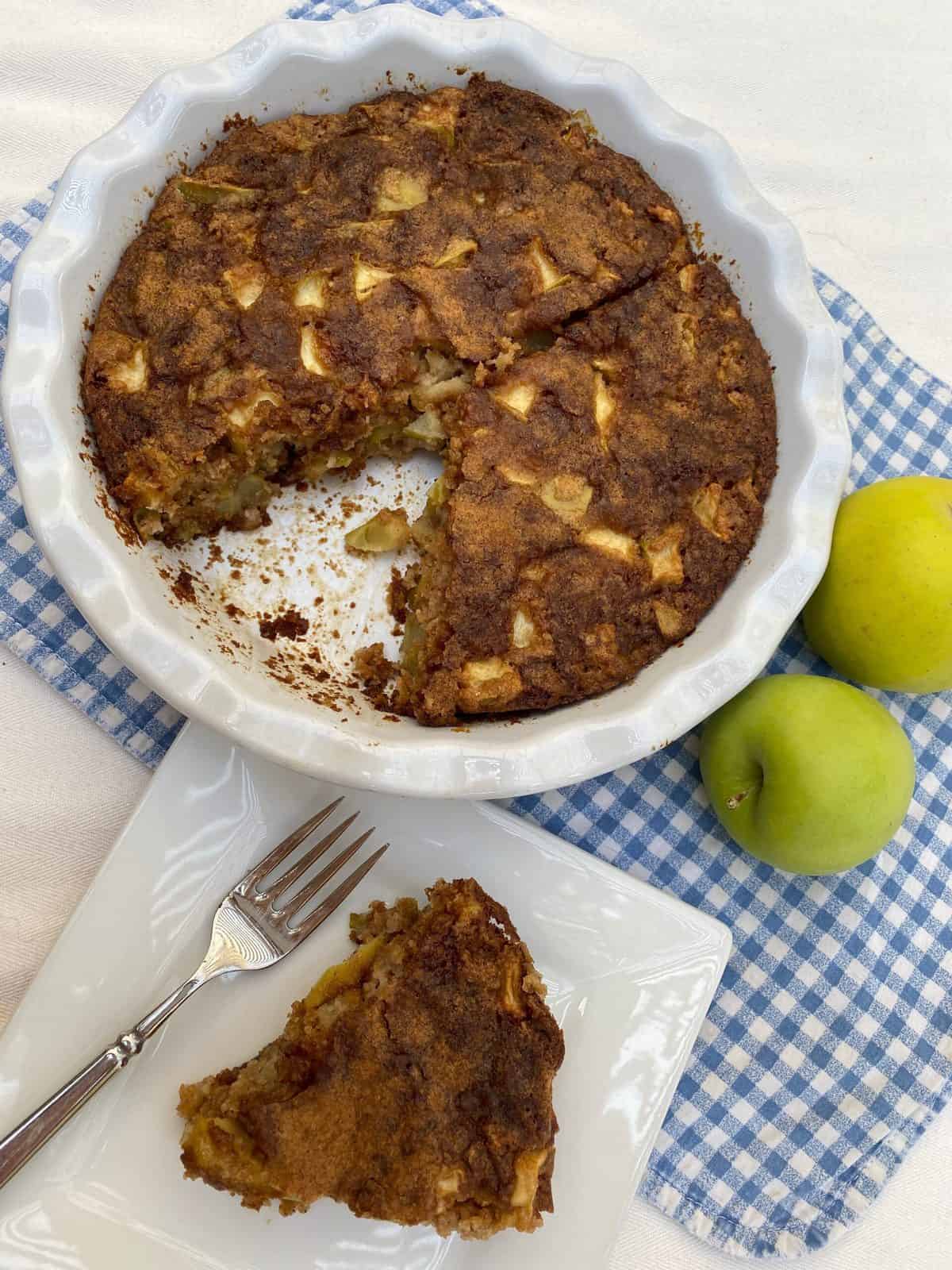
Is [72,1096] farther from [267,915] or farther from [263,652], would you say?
[263,652]

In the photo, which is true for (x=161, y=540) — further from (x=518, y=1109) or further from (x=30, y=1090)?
(x=518, y=1109)

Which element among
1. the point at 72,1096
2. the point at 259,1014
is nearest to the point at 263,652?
the point at 259,1014

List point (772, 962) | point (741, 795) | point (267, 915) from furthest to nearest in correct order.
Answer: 1. point (772, 962)
2. point (741, 795)
3. point (267, 915)

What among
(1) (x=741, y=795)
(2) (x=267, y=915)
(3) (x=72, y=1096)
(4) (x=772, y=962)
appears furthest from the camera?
(4) (x=772, y=962)

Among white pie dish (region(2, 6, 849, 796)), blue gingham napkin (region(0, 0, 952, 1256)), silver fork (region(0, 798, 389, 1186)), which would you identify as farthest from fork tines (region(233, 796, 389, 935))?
blue gingham napkin (region(0, 0, 952, 1256))

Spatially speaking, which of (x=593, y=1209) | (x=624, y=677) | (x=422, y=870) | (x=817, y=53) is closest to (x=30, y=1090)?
(x=422, y=870)
